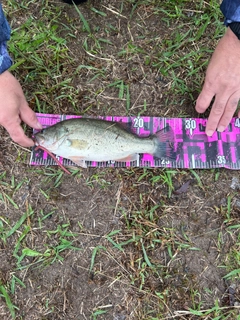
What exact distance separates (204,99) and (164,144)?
2.22ft

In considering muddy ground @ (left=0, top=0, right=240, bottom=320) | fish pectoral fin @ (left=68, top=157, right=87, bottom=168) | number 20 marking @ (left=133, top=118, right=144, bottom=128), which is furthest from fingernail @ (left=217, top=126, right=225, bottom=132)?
fish pectoral fin @ (left=68, top=157, right=87, bottom=168)

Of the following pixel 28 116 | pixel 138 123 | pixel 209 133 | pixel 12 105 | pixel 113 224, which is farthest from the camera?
pixel 138 123

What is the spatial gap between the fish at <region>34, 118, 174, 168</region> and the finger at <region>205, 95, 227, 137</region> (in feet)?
1.85

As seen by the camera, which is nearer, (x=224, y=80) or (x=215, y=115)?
(x=224, y=80)

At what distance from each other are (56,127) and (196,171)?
67.6 inches

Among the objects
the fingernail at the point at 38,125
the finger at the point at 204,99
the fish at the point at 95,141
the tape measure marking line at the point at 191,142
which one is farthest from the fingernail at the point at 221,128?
the fingernail at the point at 38,125

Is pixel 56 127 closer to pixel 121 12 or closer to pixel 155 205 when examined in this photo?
pixel 155 205

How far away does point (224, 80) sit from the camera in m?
3.55

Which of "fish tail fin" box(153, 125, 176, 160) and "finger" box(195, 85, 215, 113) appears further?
"fish tail fin" box(153, 125, 176, 160)

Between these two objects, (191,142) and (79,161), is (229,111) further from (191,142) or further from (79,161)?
(79,161)

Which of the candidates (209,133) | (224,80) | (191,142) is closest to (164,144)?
(191,142)

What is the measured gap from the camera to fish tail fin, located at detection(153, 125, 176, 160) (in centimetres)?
398

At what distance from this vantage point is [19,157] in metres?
4.10

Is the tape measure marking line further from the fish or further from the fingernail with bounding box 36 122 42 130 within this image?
the fingernail with bounding box 36 122 42 130
